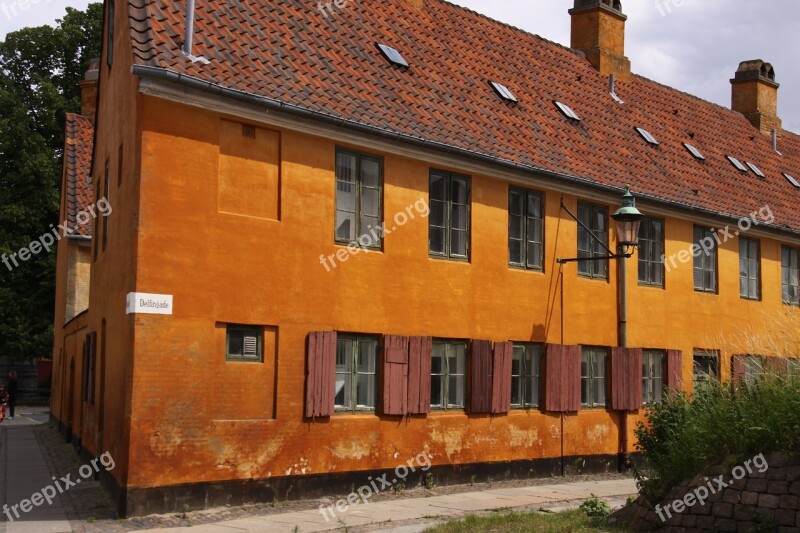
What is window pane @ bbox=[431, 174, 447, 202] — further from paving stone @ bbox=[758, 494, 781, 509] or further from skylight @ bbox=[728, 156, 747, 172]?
skylight @ bbox=[728, 156, 747, 172]

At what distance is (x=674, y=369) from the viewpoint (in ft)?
65.6

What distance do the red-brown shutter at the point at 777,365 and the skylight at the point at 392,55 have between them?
872 cm

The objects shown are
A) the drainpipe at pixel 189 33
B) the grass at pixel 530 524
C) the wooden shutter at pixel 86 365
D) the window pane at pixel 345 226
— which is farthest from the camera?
the wooden shutter at pixel 86 365

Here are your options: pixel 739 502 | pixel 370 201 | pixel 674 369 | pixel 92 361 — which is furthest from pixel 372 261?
pixel 674 369

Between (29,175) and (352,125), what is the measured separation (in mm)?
25833

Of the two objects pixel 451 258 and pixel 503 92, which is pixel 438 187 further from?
pixel 503 92

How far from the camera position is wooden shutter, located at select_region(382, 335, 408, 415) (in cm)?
1457

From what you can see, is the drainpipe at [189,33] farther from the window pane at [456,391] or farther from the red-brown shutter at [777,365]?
the red-brown shutter at [777,365]

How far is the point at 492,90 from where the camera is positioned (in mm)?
19047

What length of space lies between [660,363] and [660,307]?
1.17 m

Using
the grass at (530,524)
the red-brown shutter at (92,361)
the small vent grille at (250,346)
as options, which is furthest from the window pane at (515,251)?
the red-brown shutter at (92,361)

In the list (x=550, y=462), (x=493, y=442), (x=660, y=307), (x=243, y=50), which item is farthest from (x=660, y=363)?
(x=243, y=50)

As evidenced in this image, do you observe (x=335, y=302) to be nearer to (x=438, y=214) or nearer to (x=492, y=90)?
(x=438, y=214)

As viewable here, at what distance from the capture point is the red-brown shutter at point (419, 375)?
14922 millimetres
